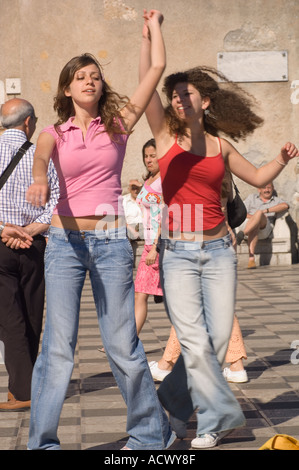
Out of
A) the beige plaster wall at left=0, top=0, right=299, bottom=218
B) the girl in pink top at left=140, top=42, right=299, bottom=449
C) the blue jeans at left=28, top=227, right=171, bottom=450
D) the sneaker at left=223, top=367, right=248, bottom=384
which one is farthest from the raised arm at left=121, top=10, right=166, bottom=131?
the beige plaster wall at left=0, top=0, right=299, bottom=218

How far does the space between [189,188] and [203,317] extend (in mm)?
612

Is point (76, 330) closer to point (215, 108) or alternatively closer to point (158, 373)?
point (215, 108)

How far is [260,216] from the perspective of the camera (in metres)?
14.2

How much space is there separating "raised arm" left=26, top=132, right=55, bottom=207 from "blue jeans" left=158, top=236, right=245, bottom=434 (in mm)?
787

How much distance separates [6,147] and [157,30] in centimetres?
161

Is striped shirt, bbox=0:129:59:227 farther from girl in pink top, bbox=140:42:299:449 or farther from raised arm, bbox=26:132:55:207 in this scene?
raised arm, bbox=26:132:55:207

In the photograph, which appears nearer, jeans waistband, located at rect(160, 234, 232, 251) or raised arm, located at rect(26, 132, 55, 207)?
raised arm, located at rect(26, 132, 55, 207)

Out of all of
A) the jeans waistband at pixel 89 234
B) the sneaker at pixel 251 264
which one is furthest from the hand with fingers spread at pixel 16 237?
the sneaker at pixel 251 264

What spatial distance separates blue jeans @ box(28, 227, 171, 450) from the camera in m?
→ 3.97

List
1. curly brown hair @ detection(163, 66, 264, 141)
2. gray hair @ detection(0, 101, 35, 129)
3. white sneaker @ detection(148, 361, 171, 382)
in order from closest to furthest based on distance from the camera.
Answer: curly brown hair @ detection(163, 66, 264, 141)
gray hair @ detection(0, 101, 35, 129)
white sneaker @ detection(148, 361, 171, 382)

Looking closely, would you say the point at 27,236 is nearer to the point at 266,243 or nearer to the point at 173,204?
the point at 173,204

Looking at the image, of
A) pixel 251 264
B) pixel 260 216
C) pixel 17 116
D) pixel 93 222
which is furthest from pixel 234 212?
pixel 260 216

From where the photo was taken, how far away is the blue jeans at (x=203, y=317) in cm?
427
